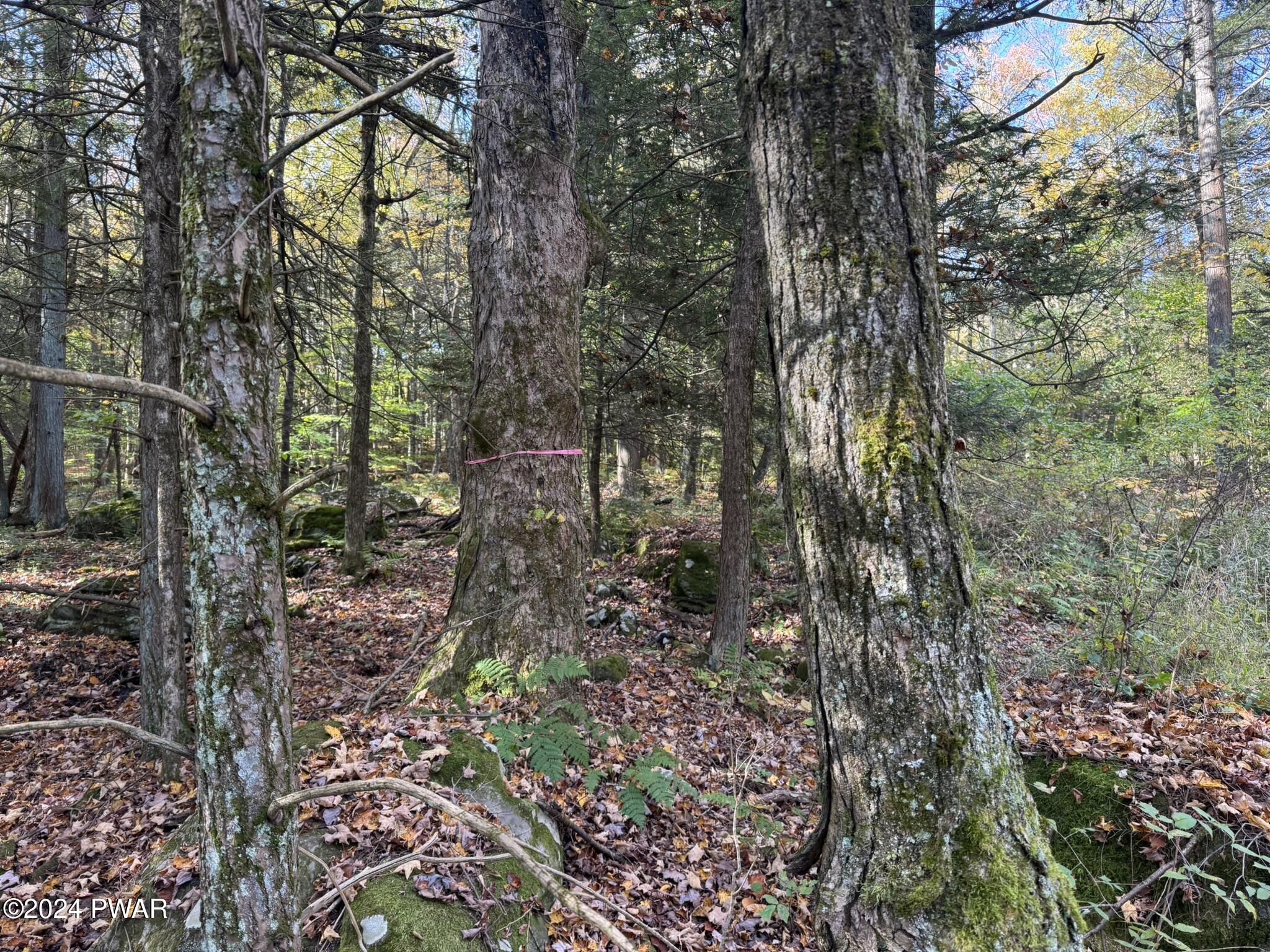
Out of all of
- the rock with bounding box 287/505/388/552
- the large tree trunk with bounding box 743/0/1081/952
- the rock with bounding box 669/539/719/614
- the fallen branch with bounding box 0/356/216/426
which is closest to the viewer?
the fallen branch with bounding box 0/356/216/426

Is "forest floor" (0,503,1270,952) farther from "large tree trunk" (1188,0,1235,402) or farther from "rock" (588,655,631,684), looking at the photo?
"large tree trunk" (1188,0,1235,402)

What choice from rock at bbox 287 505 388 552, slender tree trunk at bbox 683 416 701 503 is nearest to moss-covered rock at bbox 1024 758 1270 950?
slender tree trunk at bbox 683 416 701 503

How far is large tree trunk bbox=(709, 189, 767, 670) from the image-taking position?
22.5 ft

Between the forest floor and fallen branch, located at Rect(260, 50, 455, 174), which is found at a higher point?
fallen branch, located at Rect(260, 50, 455, 174)

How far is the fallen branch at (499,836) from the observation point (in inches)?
45.8

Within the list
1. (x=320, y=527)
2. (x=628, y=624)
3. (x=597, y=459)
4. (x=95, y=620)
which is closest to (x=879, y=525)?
(x=628, y=624)

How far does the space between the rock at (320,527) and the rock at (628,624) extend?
5.48 meters

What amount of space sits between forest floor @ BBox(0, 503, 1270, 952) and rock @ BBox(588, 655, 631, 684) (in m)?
0.08

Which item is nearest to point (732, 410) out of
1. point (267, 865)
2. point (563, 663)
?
point (563, 663)

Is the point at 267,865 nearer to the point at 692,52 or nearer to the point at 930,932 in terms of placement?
the point at 930,932

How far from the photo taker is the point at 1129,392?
13008 millimetres

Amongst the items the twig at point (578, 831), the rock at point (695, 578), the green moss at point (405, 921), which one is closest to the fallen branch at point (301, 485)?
the green moss at point (405, 921)

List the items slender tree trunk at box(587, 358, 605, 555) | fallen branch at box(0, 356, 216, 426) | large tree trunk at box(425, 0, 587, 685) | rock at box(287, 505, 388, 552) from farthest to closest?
rock at box(287, 505, 388, 552) → slender tree trunk at box(587, 358, 605, 555) → large tree trunk at box(425, 0, 587, 685) → fallen branch at box(0, 356, 216, 426)

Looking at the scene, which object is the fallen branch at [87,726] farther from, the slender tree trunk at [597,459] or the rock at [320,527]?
the rock at [320,527]
